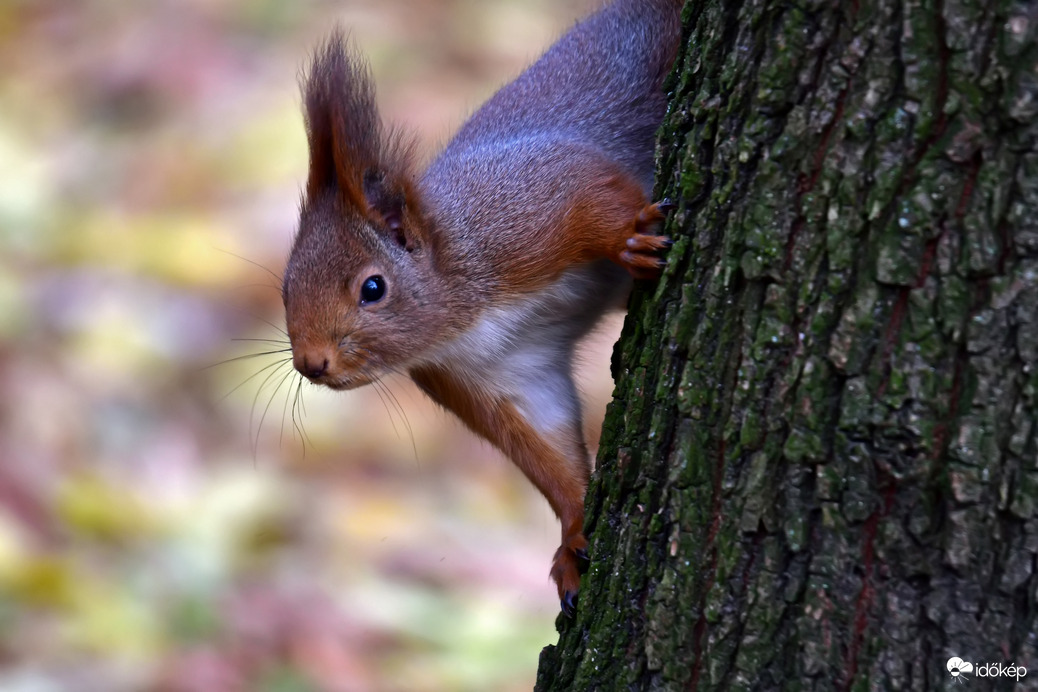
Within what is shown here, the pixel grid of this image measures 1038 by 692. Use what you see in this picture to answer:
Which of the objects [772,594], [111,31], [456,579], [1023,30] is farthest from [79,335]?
[1023,30]

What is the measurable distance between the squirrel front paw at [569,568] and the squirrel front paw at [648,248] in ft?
1.74

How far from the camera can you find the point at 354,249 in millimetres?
2170

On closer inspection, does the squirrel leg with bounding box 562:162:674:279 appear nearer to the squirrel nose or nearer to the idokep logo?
the squirrel nose

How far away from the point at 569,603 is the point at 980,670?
32.2 inches

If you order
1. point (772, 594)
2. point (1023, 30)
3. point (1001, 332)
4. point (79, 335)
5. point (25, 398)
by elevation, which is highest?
point (79, 335)

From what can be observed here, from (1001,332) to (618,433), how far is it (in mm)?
573

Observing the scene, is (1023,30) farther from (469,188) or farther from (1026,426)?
(469,188)

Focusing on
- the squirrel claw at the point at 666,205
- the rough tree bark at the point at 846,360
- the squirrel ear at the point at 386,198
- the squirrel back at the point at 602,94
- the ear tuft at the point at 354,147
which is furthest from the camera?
the squirrel back at the point at 602,94

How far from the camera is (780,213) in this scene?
1.34m

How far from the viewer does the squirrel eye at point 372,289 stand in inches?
85.3

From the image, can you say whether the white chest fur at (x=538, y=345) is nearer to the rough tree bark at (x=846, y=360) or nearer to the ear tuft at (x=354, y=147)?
the ear tuft at (x=354, y=147)

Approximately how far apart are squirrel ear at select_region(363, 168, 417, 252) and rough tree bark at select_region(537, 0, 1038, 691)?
0.78 meters

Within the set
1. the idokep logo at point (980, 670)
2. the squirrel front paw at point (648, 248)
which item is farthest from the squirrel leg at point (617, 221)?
the idokep logo at point (980, 670)

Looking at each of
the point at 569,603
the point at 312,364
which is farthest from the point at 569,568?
the point at 312,364
